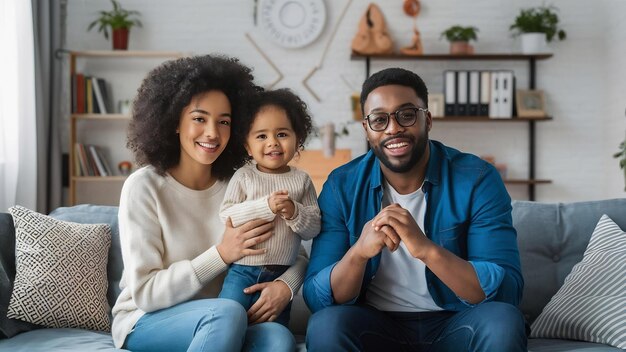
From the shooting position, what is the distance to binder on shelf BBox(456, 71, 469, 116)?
5.40m

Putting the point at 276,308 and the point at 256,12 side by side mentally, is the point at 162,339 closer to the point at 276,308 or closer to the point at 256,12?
the point at 276,308

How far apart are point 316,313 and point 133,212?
0.58 metres

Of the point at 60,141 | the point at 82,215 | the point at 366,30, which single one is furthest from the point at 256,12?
the point at 82,215

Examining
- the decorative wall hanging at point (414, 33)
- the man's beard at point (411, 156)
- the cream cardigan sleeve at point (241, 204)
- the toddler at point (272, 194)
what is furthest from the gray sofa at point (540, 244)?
the decorative wall hanging at point (414, 33)

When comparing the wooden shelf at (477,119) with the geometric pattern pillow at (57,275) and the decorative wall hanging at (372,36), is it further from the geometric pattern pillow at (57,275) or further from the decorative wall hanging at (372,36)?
the geometric pattern pillow at (57,275)

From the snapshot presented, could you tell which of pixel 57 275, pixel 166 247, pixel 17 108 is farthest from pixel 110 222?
pixel 17 108

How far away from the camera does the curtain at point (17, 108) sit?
434cm

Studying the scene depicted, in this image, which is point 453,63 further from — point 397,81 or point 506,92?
point 397,81

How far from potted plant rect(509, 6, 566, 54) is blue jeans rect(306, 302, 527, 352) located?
3947 mm

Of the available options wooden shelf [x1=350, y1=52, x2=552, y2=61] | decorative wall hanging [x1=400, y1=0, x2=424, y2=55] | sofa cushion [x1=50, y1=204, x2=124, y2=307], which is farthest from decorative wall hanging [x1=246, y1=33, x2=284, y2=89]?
sofa cushion [x1=50, y1=204, x2=124, y2=307]

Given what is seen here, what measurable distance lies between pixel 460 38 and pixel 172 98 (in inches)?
149

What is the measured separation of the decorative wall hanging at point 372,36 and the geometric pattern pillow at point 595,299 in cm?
341

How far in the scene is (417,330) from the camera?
1.94 meters

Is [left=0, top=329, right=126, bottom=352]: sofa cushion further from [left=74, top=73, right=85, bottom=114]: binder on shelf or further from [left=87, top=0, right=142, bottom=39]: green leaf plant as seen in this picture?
[left=87, top=0, right=142, bottom=39]: green leaf plant
